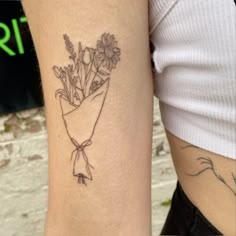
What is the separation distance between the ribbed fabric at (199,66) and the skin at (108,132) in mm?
29

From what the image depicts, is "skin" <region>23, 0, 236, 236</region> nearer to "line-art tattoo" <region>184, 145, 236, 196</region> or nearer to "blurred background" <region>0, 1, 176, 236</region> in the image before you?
"line-art tattoo" <region>184, 145, 236, 196</region>

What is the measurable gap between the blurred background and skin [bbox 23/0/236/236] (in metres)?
0.99

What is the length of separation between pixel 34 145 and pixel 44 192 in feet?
0.69

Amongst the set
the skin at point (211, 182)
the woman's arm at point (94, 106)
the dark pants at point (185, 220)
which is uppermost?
the woman's arm at point (94, 106)

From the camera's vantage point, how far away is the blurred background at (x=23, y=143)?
1.59 m

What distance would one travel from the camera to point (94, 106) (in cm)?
61

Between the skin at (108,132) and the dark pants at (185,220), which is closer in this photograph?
the skin at (108,132)

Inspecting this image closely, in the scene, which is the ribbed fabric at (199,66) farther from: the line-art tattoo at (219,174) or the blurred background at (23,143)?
the blurred background at (23,143)

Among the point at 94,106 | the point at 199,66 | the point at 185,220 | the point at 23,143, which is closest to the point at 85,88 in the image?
the point at 94,106

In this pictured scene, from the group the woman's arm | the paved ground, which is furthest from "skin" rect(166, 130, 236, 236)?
the paved ground

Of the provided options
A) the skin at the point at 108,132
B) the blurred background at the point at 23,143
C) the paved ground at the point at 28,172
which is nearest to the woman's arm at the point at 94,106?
the skin at the point at 108,132

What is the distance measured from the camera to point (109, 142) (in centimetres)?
62

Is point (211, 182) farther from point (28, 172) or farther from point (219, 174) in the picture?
point (28, 172)

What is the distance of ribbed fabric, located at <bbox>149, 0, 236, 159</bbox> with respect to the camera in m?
0.60
